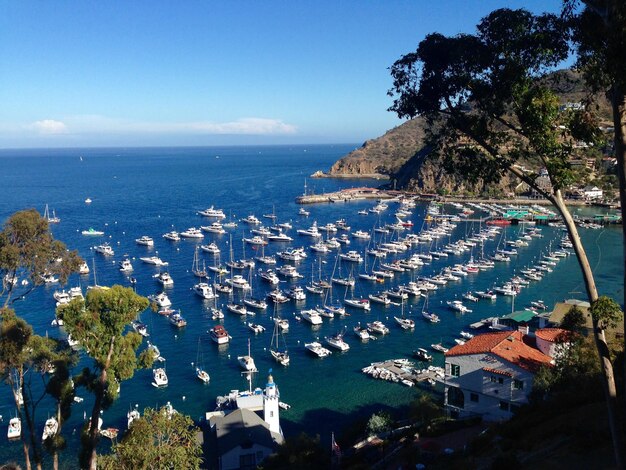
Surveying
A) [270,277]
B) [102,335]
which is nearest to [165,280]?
[270,277]

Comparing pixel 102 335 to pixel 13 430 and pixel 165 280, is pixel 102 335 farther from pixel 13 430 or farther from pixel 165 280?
pixel 165 280

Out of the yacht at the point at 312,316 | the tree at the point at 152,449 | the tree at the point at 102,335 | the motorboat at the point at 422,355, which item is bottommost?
the motorboat at the point at 422,355

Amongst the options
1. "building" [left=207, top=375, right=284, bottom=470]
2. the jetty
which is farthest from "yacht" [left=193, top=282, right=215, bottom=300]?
"building" [left=207, top=375, right=284, bottom=470]

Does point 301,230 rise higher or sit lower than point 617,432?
lower

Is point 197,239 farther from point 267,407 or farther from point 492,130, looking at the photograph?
point 492,130

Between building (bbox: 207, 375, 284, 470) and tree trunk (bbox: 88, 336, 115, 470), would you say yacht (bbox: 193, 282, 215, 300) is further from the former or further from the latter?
tree trunk (bbox: 88, 336, 115, 470)

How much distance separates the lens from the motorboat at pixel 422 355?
3997 cm

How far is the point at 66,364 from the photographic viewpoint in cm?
1673

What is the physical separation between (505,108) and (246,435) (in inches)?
826

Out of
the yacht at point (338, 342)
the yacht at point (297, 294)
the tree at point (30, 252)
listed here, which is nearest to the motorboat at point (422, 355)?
the yacht at point (338, 342)

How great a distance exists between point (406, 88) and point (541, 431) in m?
12.0

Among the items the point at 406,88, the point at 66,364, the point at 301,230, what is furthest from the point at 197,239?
the point at 406,88

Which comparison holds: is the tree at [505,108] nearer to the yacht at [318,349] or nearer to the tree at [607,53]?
the tree at [607,53]

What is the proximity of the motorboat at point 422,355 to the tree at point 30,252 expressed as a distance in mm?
29077
